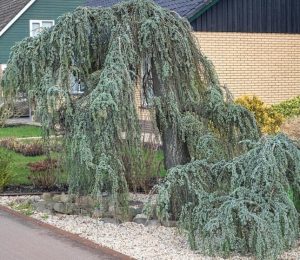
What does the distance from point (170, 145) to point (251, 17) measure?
9636 millimetres

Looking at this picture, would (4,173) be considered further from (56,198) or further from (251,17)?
(251,17)

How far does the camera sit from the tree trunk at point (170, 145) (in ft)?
31.9

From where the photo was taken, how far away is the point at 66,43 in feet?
31.1

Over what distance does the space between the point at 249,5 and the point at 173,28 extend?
30.2 feet

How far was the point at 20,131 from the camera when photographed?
22750 millimetres

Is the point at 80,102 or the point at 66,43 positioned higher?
the point at 66,43

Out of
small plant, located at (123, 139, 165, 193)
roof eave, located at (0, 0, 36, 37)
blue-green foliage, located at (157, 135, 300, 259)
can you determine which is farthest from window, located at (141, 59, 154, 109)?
roof eave, located at (0, 0, 36, 37)

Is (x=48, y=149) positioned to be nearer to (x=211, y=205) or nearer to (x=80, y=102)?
(x=80, y=102)

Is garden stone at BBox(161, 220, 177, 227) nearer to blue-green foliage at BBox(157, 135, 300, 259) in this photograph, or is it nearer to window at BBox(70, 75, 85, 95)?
blue-green foliage at BBox(157, 135, 300, 259)

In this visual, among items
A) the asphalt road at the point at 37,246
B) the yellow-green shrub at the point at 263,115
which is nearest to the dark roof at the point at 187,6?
the yellow-green shrub at the point at 263,115

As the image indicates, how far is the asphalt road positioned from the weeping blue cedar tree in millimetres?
790

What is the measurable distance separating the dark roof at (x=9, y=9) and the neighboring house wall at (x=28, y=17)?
308mm

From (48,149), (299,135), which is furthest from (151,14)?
(299,135)

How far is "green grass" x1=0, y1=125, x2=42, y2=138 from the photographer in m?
21.2
